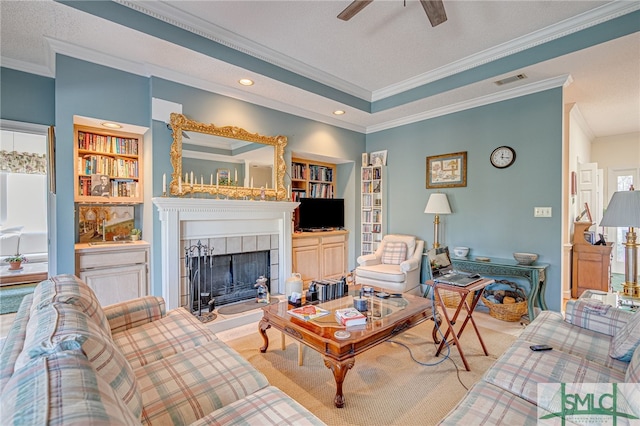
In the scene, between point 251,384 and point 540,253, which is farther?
point 540,253

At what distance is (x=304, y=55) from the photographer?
3277mm

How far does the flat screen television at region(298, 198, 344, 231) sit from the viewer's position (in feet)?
15.4

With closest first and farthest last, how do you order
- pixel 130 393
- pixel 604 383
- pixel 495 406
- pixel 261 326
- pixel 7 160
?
pixel 130 393 → pixel 495 406 → pixel 604 383 → pixel 261 326 → pixel 7 160

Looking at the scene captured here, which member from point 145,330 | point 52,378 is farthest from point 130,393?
point 145,330

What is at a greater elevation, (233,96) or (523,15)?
(523,15)

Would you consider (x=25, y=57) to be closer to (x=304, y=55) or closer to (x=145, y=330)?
(x=304, y=55)

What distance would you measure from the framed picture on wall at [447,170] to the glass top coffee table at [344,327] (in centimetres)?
211

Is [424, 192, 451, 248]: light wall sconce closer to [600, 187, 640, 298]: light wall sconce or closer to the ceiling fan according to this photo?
[600, 187, 640, 298]: light wall sconce

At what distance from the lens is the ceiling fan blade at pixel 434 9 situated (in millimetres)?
1907

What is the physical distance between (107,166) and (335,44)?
8.98 feet

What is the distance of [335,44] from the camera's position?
3043 mm

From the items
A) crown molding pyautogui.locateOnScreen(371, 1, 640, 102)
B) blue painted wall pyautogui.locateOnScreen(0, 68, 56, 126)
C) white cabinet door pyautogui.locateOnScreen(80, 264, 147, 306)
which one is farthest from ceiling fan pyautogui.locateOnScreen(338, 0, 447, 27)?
blue painted wall pyautogui.locateOnScreen(0, 68, 56, 126)

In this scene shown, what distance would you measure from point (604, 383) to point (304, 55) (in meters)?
3.51

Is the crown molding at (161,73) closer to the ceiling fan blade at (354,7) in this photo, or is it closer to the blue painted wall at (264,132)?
the blue painted wall at (264,132)
